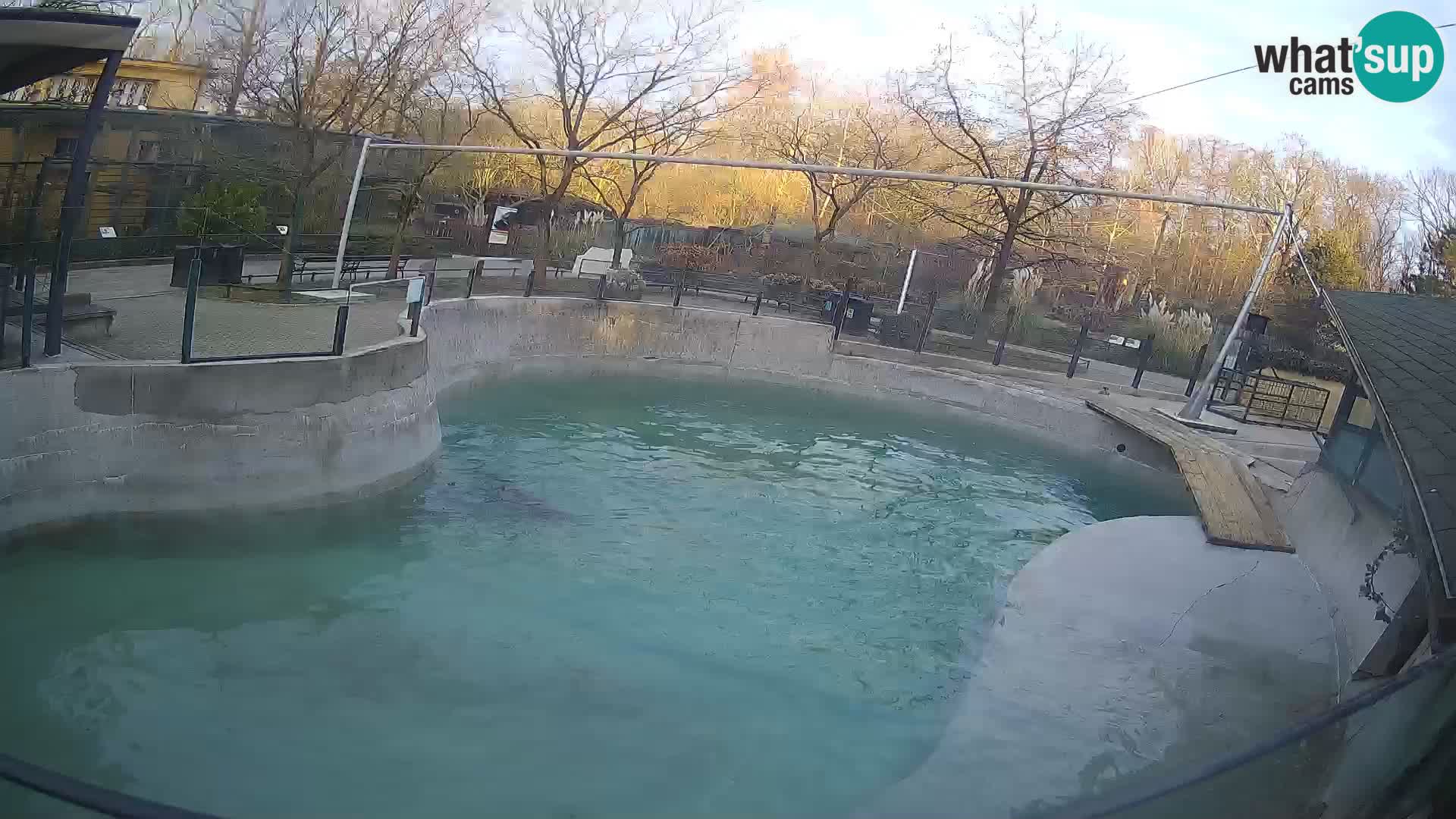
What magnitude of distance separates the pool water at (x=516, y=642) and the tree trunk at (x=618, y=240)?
30.9 feet

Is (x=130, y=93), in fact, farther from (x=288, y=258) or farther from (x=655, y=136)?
(x=655, y=136)

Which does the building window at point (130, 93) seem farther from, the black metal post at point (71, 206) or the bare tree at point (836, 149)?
the bare tree at point (836, 149)

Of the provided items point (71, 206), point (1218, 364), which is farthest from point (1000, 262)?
point (71, 206)

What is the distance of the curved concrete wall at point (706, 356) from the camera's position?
627 inches

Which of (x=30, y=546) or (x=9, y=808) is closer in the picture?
(x=9, y=808)

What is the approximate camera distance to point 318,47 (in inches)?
934

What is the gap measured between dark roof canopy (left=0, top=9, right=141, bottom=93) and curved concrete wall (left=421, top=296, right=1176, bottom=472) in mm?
6758

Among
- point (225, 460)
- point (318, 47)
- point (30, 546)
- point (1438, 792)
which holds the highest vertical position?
point (318, 47)

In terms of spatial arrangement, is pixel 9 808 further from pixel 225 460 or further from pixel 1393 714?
pixel 1393 714

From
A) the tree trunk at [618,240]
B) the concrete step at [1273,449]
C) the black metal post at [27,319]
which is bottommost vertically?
the black metal post at [27,319]

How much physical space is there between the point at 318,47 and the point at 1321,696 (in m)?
24.5

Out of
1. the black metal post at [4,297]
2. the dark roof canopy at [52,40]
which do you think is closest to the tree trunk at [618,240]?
the dark roof canopy at [52,40]

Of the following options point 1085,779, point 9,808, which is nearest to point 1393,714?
point 1085,779

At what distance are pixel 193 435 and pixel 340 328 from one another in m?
1.87
